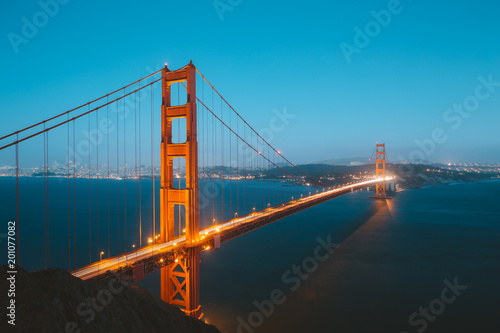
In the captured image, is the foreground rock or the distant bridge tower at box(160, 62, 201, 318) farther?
the distant bridge tower at box(160, 62, 201, 318)

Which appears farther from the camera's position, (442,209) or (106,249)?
(442,209)

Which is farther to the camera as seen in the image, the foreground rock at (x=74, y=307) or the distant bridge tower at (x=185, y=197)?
the distant bridge tower at (x=185, y=197)

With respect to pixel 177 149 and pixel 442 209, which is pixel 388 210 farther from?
pixel 177 149

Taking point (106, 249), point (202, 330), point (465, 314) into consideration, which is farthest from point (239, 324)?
point (106, 249)

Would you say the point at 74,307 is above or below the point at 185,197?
below

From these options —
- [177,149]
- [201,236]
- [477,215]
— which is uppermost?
[177,149]
